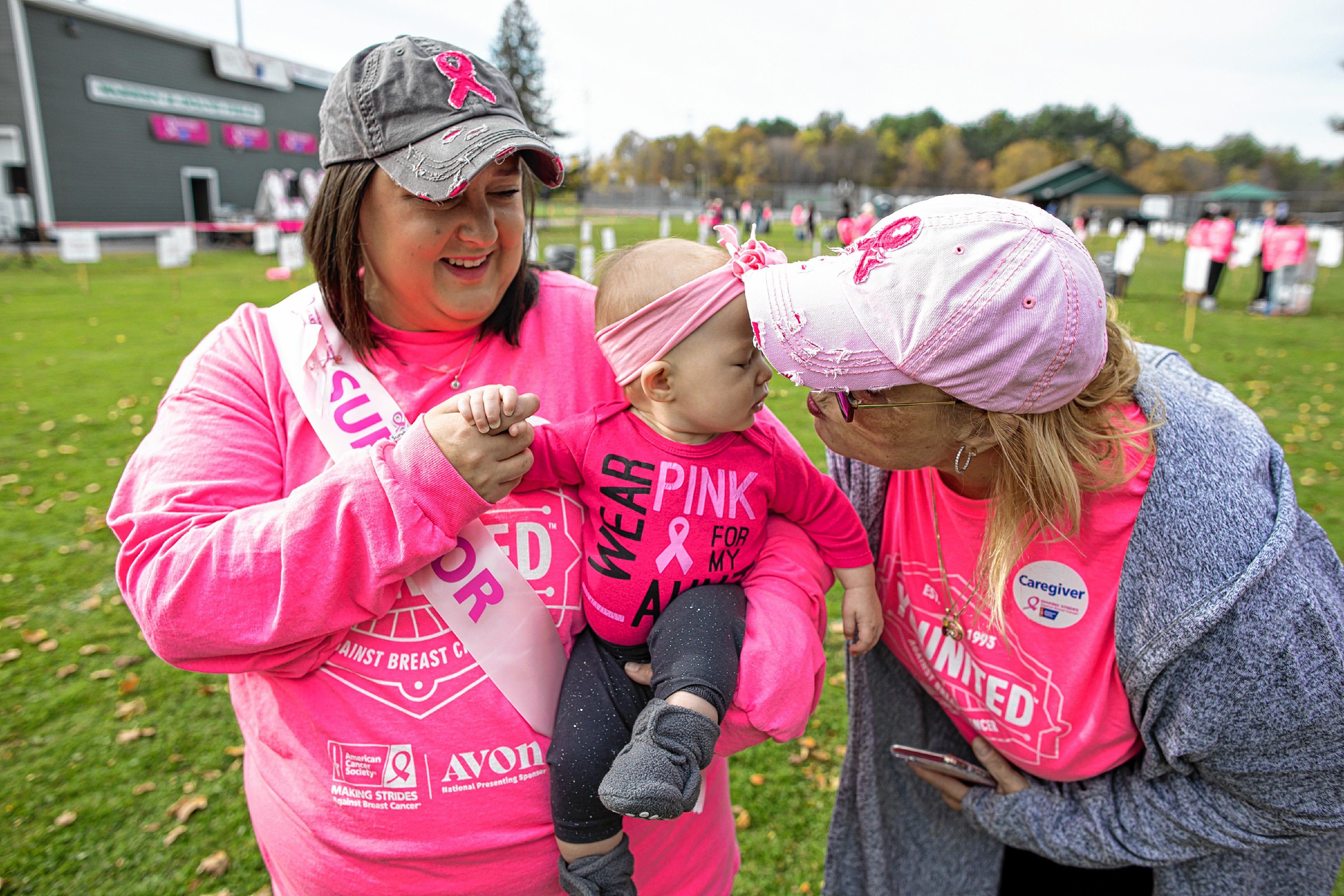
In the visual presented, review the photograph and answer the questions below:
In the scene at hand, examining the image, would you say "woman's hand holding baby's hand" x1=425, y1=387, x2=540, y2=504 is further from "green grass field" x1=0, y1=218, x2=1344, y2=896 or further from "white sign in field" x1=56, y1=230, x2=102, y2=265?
"white sign in field" x1=56, y1=230, x2=102, y2=265

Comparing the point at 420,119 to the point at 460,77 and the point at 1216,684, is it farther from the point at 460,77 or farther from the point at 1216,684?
the point at 1216,684

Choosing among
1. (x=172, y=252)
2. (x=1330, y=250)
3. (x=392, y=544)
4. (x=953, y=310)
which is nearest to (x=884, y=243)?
(x=953, y=310)

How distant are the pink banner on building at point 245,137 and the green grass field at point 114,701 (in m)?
26.0

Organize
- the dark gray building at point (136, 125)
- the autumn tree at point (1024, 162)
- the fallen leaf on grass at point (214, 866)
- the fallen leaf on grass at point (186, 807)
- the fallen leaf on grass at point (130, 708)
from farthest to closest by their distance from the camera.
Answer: the autumn tree at point (1024, 162), the dark gray building at point (136, 125), the fallen leaf on grass at point (130, 708), the fallen leaf on grass at point (186, 807), the fallen leaf on grass at point (214, 866)

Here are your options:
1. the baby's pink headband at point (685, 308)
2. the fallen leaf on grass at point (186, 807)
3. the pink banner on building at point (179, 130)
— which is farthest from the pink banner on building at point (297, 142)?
the baby's pink headband at point (685, 308)

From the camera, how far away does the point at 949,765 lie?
2.21 metres

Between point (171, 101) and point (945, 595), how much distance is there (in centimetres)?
3709

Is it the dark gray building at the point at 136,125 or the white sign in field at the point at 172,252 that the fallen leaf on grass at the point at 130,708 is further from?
the dark gray building at the point at 136,125

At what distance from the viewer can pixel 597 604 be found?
1.90 metres

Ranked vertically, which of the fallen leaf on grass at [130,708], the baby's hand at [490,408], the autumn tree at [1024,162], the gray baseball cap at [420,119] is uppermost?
the autumn tree at [1024,162]

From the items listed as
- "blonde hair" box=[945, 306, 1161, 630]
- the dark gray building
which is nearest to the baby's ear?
"blonde hair" box=[945, 306, 1161, 630]

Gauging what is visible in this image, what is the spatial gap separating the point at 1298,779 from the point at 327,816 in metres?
2.14

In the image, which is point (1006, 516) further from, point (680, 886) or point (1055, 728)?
point (680, 886)

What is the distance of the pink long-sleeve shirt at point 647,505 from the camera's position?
73.9 inches
